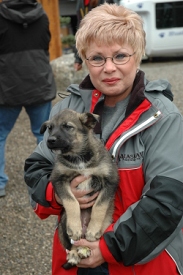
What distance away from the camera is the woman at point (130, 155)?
215cm

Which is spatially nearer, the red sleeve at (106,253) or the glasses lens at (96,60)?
the red sleeve at (106,253)

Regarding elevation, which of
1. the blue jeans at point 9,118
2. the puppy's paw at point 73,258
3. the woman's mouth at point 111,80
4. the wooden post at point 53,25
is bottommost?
the wooden post at point 53,25

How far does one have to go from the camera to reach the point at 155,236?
7.08 feet

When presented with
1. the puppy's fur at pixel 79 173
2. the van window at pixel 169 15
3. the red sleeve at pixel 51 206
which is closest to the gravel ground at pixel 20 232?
the red sleeve at pixel 51 206

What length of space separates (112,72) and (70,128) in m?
0.43

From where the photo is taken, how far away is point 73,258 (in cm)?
238

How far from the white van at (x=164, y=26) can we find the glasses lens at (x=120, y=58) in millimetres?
15588

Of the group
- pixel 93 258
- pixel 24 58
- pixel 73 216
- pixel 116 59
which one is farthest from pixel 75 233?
pixel 24 58

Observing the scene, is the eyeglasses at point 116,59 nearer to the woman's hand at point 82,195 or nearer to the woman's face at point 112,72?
the woman's face at point 112,72

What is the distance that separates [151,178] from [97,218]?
0.40 m

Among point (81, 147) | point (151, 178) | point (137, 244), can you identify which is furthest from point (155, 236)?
point (81, 147)

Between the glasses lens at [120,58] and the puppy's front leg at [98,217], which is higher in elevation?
the glasses lens at [120,58]

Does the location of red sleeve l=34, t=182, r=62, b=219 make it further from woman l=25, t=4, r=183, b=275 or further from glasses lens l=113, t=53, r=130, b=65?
glasses lens l=113, t=53, r=130, b=65

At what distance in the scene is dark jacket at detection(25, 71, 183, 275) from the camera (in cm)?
214
